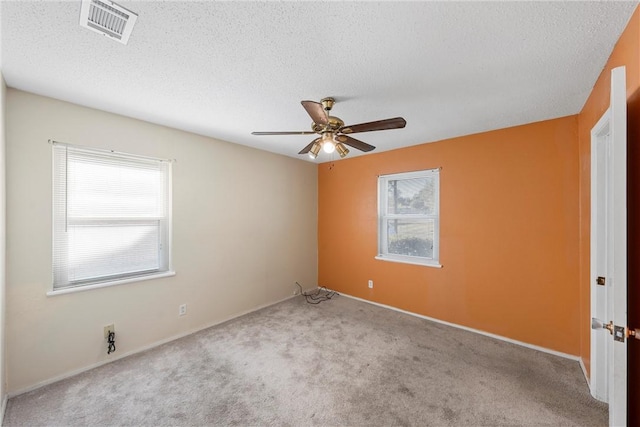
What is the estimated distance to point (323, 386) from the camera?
6.73 ft

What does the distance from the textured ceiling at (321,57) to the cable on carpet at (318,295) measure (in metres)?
2.90

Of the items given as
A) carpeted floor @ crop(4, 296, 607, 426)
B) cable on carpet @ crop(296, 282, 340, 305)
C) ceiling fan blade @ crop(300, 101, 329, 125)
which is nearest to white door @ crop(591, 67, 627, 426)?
carpeted floor @ crop(4, 296, 607, 426)

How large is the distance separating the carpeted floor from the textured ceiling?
7.80 ft

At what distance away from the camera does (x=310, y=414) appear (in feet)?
5.80

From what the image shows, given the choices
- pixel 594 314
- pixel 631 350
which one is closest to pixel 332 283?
pixel 594 314

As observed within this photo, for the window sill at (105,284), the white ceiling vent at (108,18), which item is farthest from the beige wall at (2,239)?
the white ceiling vent at (108,18)

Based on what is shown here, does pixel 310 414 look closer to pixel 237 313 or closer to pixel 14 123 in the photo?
pixel 237 313

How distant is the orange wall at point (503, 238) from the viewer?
8.09ft

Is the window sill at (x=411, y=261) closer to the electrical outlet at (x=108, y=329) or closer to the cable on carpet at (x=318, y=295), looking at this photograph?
the cable on carpet at (x=318, y=295)

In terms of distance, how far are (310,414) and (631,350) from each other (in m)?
1.88

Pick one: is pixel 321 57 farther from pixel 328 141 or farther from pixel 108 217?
pixel 108 217

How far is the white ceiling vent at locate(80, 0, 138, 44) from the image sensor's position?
3.85 feet

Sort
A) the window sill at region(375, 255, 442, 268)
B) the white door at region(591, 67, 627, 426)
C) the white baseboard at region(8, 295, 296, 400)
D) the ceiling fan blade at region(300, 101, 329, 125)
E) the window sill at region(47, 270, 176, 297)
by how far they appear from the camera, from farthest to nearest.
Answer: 1. the window sill at region(375, 255, 442, 268)
2. the window sill at region(47, 270, 176, 297)
3. the white baseboard at region(8, 295, 296, 400)
4. the ceiling fan blade at region(300, 101, 329, 125)
5. the white door at region(591, 67, 627, 426)

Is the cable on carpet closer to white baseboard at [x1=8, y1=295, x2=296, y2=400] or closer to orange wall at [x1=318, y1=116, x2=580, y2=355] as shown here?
orange wall at [x1=318, y1=116, x2=580, y2=355]
